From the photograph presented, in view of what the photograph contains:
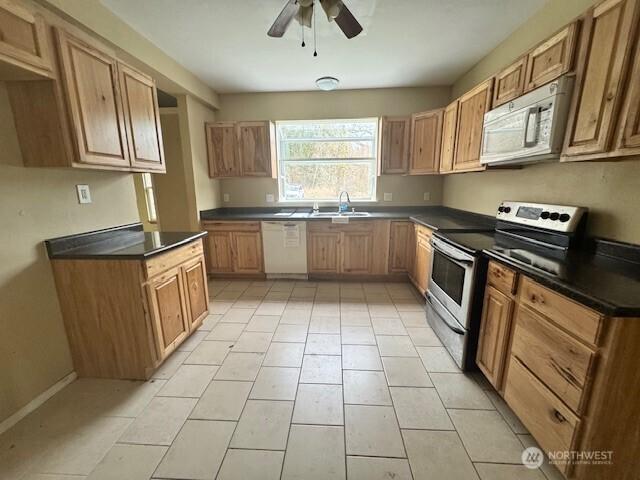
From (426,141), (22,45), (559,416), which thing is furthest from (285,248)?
(559,416)

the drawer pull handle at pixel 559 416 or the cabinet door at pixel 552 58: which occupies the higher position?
the cabinet door at pixel 552 58

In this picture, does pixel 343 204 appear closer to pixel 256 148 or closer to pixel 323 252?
pixel 323 252

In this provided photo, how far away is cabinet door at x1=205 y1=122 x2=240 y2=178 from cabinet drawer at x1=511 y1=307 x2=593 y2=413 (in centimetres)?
356

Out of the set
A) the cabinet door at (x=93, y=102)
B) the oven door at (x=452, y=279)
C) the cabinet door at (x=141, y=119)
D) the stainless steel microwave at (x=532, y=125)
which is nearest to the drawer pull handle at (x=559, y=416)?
the oven door at (x=452, y=279)

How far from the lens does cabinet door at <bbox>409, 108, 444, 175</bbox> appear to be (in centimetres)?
320

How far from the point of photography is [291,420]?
1.50m

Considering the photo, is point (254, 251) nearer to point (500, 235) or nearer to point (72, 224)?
point (72, 224)

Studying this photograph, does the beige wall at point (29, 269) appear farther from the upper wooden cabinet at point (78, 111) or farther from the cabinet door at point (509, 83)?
the cabinet door at point (509, 83)

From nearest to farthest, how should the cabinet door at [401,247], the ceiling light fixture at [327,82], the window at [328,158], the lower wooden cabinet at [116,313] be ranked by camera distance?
the lower wooden cabinet at [116,313], the ceiling light fixture at [327,82], the cabinet door at [401,247], the window at [328,158]

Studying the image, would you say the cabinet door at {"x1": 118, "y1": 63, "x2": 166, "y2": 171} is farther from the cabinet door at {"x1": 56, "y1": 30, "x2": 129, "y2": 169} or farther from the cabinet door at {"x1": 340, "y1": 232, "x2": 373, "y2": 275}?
the cabinet door at {"x1": 340, "y1": 232, "x2": 373, "y2": 275}

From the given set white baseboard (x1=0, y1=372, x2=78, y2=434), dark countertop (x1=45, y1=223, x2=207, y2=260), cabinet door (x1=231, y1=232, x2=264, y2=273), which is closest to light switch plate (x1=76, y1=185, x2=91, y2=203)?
dark countertop (x1=45, y1=223, x2=207, y2=260)

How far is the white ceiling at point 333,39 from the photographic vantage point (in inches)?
77.3

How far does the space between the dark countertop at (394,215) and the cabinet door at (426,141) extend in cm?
62

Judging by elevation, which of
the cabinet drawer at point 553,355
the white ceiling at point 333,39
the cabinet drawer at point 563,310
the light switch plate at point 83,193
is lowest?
the cabinet drawer at point 553,355
